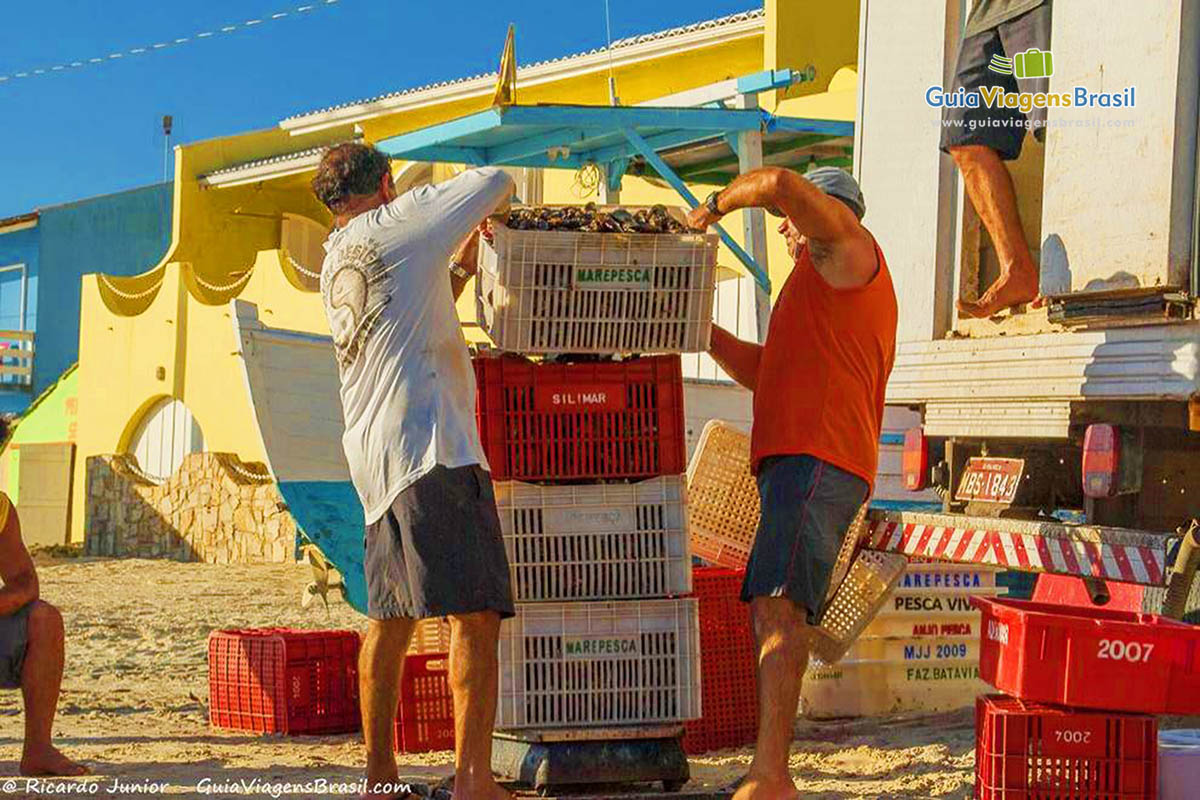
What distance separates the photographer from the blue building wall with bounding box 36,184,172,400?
34125 millimetres

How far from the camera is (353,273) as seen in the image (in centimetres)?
557

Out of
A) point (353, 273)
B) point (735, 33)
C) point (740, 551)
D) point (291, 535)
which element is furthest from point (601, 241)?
point (291, 535)

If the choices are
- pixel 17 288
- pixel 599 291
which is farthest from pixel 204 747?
pixel 17 288

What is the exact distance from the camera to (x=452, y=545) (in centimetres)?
535

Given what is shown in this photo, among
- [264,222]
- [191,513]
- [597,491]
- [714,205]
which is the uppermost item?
[264,222]

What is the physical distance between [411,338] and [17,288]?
33.3 meters

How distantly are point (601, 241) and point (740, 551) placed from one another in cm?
234

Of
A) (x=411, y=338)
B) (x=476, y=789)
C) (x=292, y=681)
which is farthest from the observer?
(x=292, y=681)

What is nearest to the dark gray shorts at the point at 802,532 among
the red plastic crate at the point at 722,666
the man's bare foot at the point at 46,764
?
the red plastic crate at the point at 722,666

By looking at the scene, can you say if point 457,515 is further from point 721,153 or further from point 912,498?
point 721,153

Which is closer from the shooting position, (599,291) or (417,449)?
(417,449)

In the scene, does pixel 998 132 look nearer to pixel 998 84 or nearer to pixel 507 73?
→ pixel 998 84

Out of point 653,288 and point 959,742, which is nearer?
point 653,288

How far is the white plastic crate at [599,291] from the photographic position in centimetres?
569
